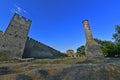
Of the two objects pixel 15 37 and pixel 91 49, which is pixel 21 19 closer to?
pixel 15 37

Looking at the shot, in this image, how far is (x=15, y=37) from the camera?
20.6m

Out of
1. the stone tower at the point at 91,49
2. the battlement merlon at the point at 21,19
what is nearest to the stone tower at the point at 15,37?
the battlement merlon at the point at 21,19

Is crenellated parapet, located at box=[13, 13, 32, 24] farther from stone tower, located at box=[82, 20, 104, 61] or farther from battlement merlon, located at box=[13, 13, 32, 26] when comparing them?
stone tower, located at box=[82, 20, 104, 61]

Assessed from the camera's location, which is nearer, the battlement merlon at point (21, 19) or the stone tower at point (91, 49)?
the stone tower at point (91, 49)

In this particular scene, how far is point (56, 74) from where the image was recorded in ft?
8.91

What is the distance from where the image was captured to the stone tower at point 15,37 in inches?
755

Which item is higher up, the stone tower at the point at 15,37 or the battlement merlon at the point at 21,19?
the battlement merlon at the point at 21,19

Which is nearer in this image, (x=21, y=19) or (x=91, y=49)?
(x=91, y=49)

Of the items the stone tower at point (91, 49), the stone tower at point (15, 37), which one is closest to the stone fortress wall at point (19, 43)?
the stone tower at point (15, 37)

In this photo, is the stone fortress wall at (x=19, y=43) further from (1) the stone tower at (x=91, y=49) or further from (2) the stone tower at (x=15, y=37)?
(1) the stone tower at (x=91, y=49)

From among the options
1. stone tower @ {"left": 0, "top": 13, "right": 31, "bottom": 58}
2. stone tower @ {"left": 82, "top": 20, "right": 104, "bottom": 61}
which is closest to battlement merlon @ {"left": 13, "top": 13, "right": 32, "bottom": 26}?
stone tower @ {"left": 0, "top": 13, "right": 31, "bottom": 58}

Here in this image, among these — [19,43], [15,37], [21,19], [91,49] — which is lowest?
[91,49]

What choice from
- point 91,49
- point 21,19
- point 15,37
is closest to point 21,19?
point 21,19

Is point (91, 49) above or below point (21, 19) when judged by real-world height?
below
